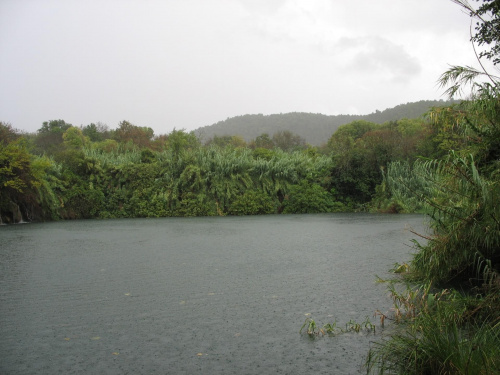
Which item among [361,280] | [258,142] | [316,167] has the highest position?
[258,142]

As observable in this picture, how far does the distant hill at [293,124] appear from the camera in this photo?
78.6 m

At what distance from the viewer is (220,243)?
31.2ft

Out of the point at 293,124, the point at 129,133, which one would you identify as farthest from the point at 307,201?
the point at 293,124

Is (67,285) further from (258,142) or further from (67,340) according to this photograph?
(258,142)

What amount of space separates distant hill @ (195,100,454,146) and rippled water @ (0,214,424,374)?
69971 millimetres

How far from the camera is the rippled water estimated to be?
126 inches

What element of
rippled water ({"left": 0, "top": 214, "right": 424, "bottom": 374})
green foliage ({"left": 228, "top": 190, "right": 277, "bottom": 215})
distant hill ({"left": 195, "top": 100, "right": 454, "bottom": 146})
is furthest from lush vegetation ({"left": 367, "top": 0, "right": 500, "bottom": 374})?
distant hill ({"left": 195, "top": 100, "right": 454, "bottom": 146})

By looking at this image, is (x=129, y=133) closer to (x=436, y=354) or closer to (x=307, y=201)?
(x=307, y=201)

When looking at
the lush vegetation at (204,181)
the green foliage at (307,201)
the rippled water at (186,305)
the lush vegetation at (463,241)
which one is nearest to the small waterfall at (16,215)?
the lush vegetation at (204,181)

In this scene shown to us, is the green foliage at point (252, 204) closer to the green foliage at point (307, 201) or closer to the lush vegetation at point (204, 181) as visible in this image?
the lush vegetation at point (204, 181)

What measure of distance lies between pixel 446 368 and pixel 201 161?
18349 millimetres

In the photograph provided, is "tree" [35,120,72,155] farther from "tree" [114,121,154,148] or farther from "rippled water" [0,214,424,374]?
"rippled water" [0,214,424,374]

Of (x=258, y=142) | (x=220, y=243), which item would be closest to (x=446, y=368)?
(x=220, y=243)

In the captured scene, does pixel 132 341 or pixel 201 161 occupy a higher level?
pixel 201 161
